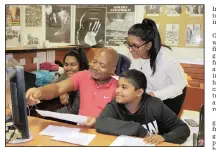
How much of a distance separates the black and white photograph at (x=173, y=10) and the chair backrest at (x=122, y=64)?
10.5 inches

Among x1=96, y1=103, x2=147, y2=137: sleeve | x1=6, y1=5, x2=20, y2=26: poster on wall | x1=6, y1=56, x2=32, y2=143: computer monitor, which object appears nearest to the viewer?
x1=6, y1=56, x2=32, y2=143: computer monitor

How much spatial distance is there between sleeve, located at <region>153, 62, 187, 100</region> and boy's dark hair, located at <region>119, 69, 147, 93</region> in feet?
0.21

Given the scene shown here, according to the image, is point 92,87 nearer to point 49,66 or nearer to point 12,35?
point 49,66

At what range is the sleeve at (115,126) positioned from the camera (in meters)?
1.14

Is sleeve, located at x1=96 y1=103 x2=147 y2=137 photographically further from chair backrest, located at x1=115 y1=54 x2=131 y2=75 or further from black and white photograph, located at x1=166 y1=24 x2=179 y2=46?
black and white photograph, located at x1=166 y1=24 x2=179 y2=46

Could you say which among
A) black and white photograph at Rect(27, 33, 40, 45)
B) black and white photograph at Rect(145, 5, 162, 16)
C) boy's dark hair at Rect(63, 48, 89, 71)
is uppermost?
black and white photograph at Rect(145, 5, 162, 16)

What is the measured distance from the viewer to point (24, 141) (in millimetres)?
1150

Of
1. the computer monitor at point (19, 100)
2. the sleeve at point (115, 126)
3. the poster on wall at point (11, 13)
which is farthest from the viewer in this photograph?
the poster on wall at point (11, 13)

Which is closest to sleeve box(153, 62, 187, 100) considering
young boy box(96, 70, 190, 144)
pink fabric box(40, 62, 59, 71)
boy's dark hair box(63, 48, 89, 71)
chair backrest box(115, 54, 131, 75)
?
young boy box(96, 70, 190, 144)

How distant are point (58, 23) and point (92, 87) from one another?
319 mm

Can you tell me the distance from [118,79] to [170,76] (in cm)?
22

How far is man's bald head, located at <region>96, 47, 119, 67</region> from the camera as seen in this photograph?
123 cm

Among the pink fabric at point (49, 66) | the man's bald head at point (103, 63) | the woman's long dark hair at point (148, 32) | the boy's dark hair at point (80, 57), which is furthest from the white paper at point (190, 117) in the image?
the pink fabric at point (49, 66)

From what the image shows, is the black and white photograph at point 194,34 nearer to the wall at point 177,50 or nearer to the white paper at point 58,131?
the wall at point 177,50
